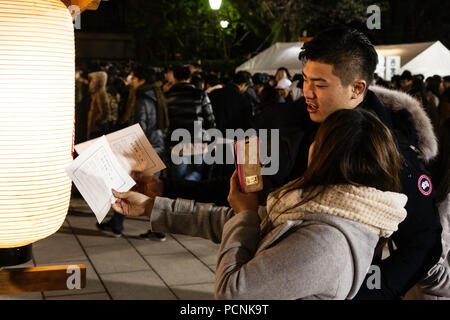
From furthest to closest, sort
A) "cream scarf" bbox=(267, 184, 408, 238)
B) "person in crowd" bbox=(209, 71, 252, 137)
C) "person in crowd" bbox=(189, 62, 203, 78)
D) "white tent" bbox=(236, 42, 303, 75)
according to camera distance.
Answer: "white tent" bbox=(236, 42, 303, 75), "person in crowd" bbox=(189, 62, 203, 78), "person in crowd" bbox=(209, 71, 252, 137), "cream scarf" bbox=(267, 184, 408, 238)

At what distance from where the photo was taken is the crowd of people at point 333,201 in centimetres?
171

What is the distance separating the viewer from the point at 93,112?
8445 mm

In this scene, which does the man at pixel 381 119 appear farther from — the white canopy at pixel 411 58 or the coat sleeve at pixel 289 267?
the white canopy at pixel 411 58

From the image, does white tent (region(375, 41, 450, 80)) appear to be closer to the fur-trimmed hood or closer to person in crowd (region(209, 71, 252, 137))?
person in crowd (region(209, 71, 252, 137))

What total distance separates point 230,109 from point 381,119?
6.21 meters

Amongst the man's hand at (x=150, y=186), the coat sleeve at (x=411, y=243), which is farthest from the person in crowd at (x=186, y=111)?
the coat sleeve at (x=411, y=243)

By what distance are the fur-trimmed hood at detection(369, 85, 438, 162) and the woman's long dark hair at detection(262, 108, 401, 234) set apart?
0.79 metres

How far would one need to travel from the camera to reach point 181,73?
7.33m

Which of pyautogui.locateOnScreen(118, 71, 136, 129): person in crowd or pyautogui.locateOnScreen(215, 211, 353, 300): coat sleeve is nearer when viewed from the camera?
pyautogui.locateOnScreen(215, 211, 353, 300): coat sleeve

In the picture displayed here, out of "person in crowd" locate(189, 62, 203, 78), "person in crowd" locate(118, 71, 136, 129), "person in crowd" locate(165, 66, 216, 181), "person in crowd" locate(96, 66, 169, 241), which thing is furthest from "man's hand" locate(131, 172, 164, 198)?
"person in crowd" locate(189, 62, 203, 78)

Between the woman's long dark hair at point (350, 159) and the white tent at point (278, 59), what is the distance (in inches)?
564

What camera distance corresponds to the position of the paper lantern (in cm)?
206

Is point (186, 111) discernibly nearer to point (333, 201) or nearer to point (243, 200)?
point (243, 200)

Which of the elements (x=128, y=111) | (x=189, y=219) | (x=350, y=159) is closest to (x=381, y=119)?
(x=350, y=159)
